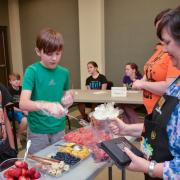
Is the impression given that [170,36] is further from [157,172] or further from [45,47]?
[45,47]

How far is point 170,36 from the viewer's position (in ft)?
2.88

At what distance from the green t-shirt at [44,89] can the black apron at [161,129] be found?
0.85 metres

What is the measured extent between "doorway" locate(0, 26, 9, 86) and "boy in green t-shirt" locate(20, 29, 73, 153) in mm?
5388

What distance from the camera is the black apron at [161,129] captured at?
90 cm

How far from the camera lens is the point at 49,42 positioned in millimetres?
1524

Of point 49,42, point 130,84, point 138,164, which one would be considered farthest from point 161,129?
point 130,84

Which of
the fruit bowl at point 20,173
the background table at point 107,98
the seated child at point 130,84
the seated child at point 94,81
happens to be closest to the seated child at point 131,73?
the seated child at point 130,84

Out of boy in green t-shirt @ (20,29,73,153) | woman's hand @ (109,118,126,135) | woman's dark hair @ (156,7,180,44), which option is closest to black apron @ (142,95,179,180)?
woman's dark hair @ (156,7,180,44)

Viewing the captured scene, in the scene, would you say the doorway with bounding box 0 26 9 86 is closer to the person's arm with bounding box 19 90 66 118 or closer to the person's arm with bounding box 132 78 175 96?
the person's arm with bounding box 19 90 66 118

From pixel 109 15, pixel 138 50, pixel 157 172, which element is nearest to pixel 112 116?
pixel 157 172

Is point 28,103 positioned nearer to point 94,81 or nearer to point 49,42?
point 49,42

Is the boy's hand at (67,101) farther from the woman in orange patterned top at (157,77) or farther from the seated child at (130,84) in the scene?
the seated child at (130,84)

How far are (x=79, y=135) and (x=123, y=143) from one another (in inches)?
21.5

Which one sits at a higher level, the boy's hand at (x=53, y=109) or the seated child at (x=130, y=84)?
the boy's hand at (x=53, y=109)
